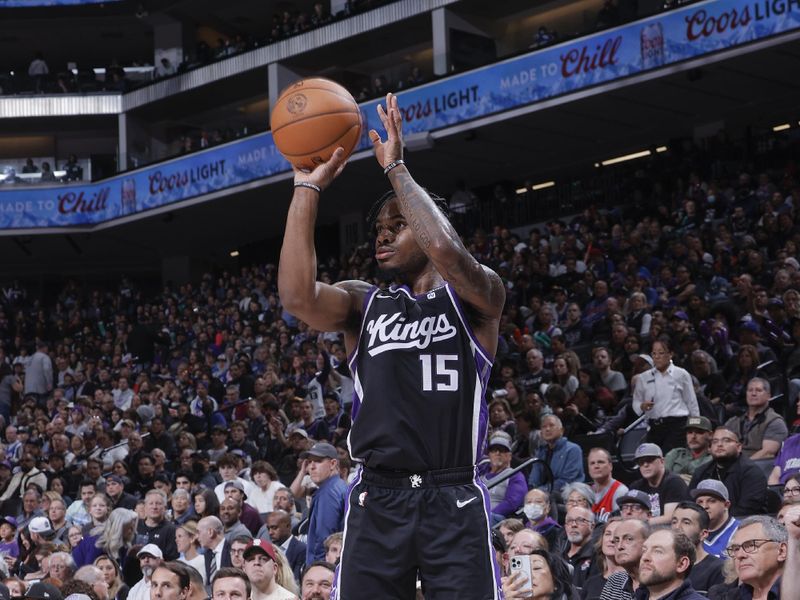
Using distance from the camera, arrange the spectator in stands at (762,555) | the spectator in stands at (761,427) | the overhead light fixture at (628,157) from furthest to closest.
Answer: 1. the overhead light fixture at (628,157)
2. the spectator in stands at (761,427)
3. the spectator in stands at (762,555)

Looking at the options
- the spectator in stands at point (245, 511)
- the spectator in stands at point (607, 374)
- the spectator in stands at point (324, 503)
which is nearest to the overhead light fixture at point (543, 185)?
the spectator in stands at point (607, 374)

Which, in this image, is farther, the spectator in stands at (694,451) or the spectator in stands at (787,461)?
the spectator in stands at (694,451)

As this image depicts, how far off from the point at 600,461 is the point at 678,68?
37.1 feet

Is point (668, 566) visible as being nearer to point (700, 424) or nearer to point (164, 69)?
point (700, 424)

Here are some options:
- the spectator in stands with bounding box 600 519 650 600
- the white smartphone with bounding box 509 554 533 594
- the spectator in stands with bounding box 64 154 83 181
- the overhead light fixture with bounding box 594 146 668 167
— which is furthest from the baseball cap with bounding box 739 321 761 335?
the spectator in stands with bounding box 64 154 83 181

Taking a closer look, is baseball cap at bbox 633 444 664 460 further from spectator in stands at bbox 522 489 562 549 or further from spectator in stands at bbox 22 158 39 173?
spectator in stands at bbox 22 158 39 173

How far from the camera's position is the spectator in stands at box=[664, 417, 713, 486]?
9.60 meters

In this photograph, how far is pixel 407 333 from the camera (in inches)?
154

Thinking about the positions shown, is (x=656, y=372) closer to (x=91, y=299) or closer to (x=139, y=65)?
(x=91, y=299)

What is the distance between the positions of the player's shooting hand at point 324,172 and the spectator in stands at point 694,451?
6068mm

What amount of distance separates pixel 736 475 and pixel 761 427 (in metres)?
1.53

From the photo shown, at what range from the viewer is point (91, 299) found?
98.7ft

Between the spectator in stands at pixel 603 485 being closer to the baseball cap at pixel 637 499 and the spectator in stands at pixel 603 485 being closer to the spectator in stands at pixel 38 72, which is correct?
the baseball cap at pixel 637 499

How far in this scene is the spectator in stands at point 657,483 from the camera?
8828 millimetres
